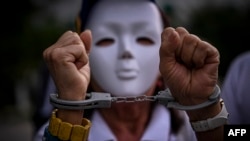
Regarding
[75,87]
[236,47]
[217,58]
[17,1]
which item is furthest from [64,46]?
[236,47]

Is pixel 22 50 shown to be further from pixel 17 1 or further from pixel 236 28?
pixel 236 28

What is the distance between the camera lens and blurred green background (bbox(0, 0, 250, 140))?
5949 mm

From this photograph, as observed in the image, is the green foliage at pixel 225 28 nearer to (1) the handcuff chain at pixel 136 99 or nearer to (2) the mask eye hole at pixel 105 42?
(2) the mask eye hole at pixel 105 42

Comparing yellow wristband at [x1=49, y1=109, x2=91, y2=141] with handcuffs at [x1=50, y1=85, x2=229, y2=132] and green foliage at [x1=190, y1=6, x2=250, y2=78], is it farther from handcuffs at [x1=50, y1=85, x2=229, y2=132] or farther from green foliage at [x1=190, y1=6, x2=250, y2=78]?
green foliage at [x1=190, y1=6, x2=250, y2=78]

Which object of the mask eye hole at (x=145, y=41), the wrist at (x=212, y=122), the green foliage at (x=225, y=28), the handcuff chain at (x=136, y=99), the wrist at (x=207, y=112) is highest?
the mask eye hole at (x=145, y=41)

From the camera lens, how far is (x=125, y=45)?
5.74ft

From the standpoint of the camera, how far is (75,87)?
131 cm

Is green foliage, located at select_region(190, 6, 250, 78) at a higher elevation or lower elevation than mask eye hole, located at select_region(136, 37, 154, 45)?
lower

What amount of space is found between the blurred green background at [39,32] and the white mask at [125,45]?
287 centimetres

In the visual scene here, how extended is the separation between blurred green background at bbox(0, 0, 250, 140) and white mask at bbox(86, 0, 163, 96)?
287cm

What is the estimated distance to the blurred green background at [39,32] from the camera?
19.5ft

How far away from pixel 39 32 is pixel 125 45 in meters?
5.43

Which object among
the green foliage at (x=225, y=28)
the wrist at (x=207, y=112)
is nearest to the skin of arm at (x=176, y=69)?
the wrist at (x=207, y=112)

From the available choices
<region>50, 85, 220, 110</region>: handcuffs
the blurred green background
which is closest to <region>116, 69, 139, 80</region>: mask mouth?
<region>50, 85, 220, 110</region>: handcuffs
